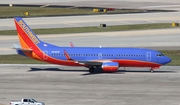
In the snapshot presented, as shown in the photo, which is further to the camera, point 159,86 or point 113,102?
point 159,86

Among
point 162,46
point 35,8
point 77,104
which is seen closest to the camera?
point 77,104

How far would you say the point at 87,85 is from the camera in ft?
220

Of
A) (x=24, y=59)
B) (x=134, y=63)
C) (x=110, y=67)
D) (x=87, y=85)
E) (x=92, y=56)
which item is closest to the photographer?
(x=87, y=85)

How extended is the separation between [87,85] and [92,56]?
30.7ft

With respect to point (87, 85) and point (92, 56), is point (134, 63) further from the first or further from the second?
point (87, 85)

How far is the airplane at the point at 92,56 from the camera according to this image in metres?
75.1

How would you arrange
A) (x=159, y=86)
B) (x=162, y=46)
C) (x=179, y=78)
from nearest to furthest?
(x=159, y=86) < (x=179, y=78) < (x=162, y=46)

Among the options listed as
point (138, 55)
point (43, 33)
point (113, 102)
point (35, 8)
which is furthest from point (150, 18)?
point (113, 102)

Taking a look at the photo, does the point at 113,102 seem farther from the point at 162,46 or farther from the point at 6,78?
the point at 162,46

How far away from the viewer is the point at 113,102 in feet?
189

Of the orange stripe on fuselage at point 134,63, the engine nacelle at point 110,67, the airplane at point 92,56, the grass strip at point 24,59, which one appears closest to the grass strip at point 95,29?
the grass strip at point 24,59

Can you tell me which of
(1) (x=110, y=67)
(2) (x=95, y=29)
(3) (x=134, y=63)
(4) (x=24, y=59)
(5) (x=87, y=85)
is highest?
(3) (x=134, y=63)

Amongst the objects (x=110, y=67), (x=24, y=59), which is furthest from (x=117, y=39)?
(x=110, y=67)

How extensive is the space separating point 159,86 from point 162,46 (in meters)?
34.7
